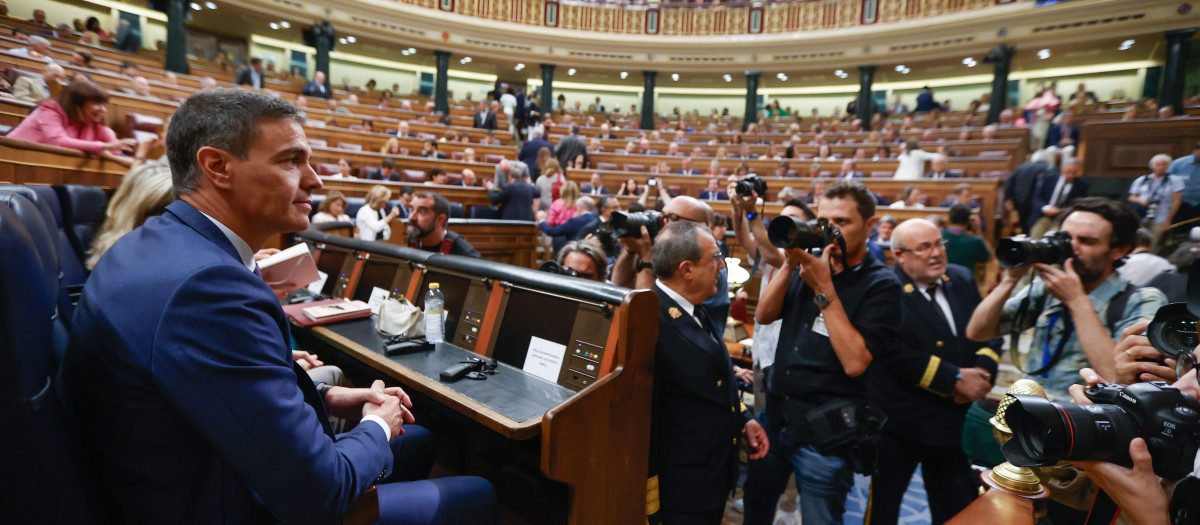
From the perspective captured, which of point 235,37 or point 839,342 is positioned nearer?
point 839,342

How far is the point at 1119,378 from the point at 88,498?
6.98 feet

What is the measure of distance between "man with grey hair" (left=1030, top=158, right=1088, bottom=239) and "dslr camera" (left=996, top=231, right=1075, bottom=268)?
467cm

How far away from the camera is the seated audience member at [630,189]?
872 centimetres

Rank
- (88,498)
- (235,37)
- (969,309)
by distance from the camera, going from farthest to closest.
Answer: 1. (235,37)
2. (969,309)
3. (88,498)

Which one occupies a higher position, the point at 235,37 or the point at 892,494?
the point at 235,37

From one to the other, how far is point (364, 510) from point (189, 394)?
1.32 feet

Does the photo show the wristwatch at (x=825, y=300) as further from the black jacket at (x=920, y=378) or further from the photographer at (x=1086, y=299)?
the photographer at (x=1086, y=299)

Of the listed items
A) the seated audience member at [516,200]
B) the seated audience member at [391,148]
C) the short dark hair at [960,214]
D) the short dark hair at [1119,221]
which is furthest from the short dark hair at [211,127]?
the seated audience member at [391,148]

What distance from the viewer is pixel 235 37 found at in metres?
14.8

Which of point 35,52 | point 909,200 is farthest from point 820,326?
point 35,52

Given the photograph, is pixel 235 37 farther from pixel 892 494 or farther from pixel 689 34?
pixel 892 494

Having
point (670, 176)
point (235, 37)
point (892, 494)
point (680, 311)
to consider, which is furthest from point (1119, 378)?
point (235, 37)

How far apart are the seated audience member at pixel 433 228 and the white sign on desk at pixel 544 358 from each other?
1.49 m

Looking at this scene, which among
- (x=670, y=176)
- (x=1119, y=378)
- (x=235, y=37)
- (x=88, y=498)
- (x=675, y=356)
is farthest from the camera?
(x=235, y=37)
